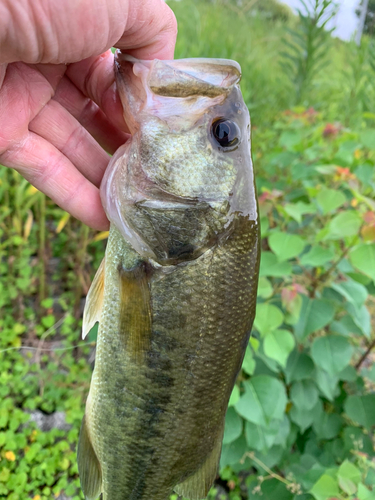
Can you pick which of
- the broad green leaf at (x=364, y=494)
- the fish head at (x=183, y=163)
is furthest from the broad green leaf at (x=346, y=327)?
the fish head at (x=183, y=163)

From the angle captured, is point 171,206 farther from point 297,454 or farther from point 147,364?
point 297,454

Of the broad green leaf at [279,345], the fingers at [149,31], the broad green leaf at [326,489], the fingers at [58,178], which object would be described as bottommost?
the broad green leaf at [326,489]

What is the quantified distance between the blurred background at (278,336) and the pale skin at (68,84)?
32.3 inches

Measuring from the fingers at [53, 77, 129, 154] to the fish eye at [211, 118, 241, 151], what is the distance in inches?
19.2

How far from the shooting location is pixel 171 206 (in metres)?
1.08

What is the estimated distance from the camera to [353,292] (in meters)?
1.69

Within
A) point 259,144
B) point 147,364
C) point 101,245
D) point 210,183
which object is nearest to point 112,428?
point 147,364

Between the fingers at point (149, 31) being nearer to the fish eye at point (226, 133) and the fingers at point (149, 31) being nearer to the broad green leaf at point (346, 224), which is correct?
the fish eye at point (226, 133)

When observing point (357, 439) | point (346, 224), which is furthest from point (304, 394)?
point (346, 224)

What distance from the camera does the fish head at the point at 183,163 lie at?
1.05 meters

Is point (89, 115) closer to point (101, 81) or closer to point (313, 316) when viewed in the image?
point (101, 81)

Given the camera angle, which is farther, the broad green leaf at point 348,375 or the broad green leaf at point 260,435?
the broad green leaf at point 348,375

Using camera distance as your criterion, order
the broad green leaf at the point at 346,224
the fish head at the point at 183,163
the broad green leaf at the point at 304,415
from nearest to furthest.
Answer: the fish head at the point at 183,163, the broad green leaf at the point at 346,224, the broad green leaf at the point at 304,415

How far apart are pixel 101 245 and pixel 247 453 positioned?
5.56 feet
